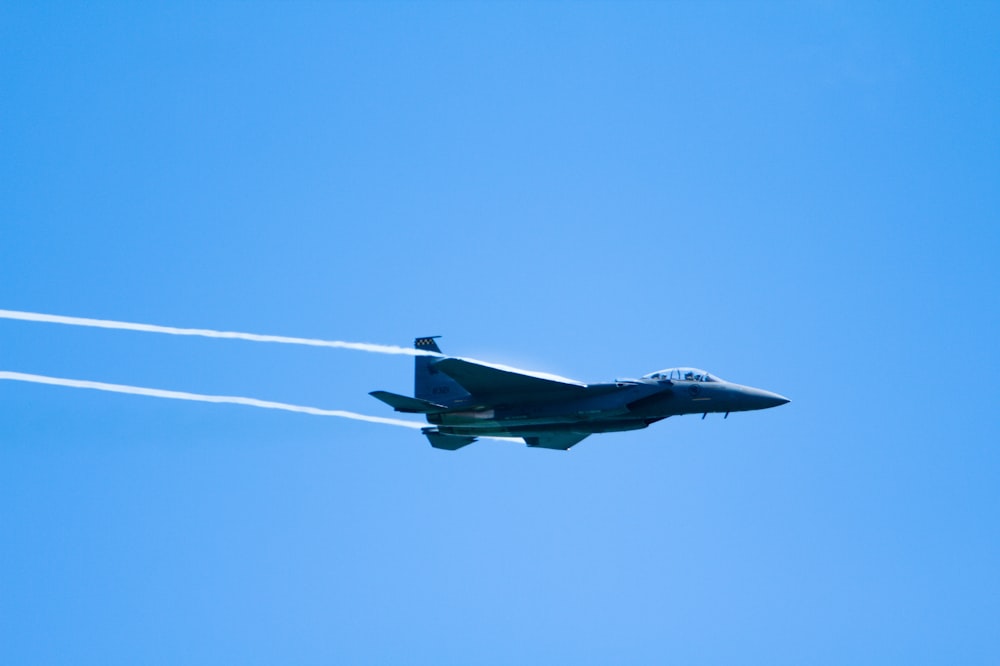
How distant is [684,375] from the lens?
32.9 m

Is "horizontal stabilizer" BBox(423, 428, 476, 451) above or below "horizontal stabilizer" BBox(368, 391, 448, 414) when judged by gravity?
below

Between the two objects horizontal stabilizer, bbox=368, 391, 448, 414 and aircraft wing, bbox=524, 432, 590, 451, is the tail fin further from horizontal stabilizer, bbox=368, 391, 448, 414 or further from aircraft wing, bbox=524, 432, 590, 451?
Result: aircraft wing, bbox=524, 432, 590, 451

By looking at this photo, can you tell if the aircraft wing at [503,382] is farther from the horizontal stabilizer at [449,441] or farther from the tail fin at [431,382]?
the horizontal stabilizer at [449,441]

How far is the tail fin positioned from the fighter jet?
0.78 meters

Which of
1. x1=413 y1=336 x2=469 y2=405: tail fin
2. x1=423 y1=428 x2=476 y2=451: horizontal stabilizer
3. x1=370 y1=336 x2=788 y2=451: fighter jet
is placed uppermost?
x1=413 y1=336 x2=469 y2=405: tail fin

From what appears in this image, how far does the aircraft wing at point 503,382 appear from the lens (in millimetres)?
32000

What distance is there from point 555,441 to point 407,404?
265 inches

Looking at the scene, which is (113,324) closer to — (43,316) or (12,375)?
(43,316)

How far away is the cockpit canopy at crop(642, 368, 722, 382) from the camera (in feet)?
107

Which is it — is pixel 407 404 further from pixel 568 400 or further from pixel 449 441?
pixel 568 400

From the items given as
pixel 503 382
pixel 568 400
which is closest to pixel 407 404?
pixel 503 382

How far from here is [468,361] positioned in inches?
1246

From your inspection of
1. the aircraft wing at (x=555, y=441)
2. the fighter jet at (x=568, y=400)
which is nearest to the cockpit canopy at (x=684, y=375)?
the fighter jet at (x=568, y=400)

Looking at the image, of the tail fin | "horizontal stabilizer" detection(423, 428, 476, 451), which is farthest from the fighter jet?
"horizontal stabilizer" detection(423, 428, 476, 451)
